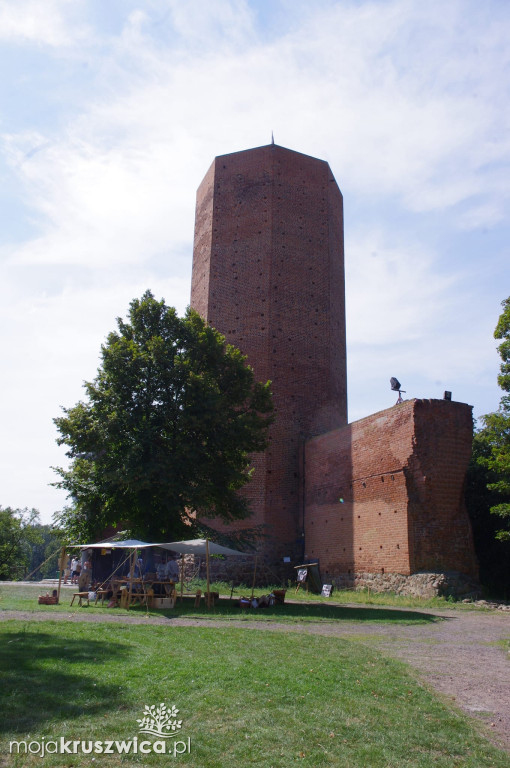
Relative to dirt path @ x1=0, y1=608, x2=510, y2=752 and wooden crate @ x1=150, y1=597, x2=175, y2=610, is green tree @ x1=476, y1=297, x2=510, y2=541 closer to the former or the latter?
dirt path @ x1=0, y1=608, x2=510, y2=752

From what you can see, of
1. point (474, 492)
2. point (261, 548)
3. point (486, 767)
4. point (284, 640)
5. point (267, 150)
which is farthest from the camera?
point (267, 150)

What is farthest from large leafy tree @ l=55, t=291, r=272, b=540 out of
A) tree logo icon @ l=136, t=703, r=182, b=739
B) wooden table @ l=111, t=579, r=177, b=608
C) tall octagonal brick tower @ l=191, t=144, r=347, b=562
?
tree logo icon @ l=136, t=703, r=182, b=739

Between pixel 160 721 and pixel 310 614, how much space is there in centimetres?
907

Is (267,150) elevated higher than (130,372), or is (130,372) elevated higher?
(267,150)

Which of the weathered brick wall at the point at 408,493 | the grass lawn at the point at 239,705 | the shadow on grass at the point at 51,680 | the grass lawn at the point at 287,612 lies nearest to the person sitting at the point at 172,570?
the weathered brick wall at the point at 408,493

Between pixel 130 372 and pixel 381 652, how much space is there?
1176cm

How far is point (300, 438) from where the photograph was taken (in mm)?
24891

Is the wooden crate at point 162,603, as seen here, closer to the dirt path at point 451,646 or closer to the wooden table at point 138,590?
the wooden table at point 138,590

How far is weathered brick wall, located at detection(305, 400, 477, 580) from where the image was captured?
1698 centimetres

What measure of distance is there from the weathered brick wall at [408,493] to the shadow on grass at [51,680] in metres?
11.7

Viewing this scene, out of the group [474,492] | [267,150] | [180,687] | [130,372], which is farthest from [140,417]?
[267,150]

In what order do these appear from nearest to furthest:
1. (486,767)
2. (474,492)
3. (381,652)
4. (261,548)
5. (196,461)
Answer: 1. (486,767)
2. (381,652)
3. (196,461)
4. (474,492)
5. (261,548)

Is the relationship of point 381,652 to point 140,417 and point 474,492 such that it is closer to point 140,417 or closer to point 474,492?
point 140,417

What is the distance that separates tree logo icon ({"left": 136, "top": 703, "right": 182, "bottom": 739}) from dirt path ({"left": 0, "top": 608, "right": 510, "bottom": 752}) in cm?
231
